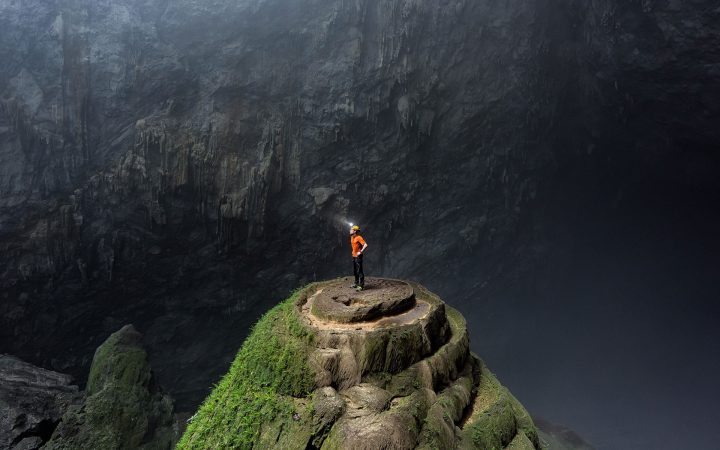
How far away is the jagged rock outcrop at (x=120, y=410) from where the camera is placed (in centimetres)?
1238

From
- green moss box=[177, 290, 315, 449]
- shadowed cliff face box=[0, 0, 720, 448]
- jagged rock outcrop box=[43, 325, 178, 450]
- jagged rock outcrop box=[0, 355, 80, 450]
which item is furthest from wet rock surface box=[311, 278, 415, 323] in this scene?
shadowed cliff face box=[0, 0, 720, 448]

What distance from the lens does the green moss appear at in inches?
268

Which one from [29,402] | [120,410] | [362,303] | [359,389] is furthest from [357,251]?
[29,402]

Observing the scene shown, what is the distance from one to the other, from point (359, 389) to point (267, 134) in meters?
16.3

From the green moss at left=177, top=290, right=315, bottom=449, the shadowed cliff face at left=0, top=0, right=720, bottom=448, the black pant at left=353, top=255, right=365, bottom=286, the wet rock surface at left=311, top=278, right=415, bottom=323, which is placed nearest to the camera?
the green moss at left=177, top=290, right=315, bottom=449

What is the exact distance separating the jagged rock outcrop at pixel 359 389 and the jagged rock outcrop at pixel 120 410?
7433mm

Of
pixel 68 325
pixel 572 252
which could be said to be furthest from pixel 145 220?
pixel 572 252

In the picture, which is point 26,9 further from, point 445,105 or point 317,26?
point 445,105

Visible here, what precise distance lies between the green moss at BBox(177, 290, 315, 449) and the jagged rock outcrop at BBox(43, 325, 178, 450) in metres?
7.32

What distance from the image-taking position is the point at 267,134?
20.4m

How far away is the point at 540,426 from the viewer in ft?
79.0

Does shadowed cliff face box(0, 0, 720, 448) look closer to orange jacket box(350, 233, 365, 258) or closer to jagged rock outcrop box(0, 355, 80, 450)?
jagged rock outcrop box(0, 355, 80, 450)

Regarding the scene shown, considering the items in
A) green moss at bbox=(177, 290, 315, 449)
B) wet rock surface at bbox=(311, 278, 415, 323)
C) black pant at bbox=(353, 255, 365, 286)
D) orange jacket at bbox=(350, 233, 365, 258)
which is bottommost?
green moss at bbox=(177, 290, 315, 449)

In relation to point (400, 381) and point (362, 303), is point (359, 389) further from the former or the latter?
point (362, 303)
